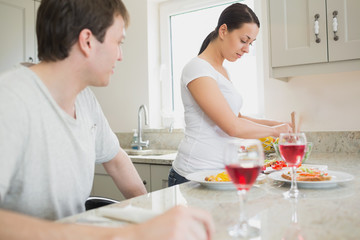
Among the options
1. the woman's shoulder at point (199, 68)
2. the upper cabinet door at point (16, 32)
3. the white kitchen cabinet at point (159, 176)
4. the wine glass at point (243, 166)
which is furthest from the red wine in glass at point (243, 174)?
the upper cabinet door at point (16, 32)

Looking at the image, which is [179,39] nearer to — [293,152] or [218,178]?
[218,178]

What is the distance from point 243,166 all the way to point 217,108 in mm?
745

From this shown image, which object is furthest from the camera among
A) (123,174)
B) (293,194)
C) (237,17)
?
(237,17)

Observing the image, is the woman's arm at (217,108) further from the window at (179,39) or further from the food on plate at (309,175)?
the window at (179,39)

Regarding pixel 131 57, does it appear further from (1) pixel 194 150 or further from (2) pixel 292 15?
(1) pixel 194 150

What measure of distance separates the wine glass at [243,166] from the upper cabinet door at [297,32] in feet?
5.37

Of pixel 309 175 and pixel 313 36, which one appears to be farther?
pixel 313 36

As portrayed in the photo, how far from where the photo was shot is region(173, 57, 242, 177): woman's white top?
1447mm

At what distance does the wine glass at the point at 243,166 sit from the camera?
0.67 m

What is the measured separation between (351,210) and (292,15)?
5.50 ft

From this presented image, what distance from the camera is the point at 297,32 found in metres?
2.18

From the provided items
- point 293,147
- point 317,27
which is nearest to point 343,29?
point 317,27

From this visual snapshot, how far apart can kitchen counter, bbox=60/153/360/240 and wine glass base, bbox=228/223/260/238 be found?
0.04 feet

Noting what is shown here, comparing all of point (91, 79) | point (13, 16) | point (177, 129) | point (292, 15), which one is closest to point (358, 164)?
point (292, 15)
